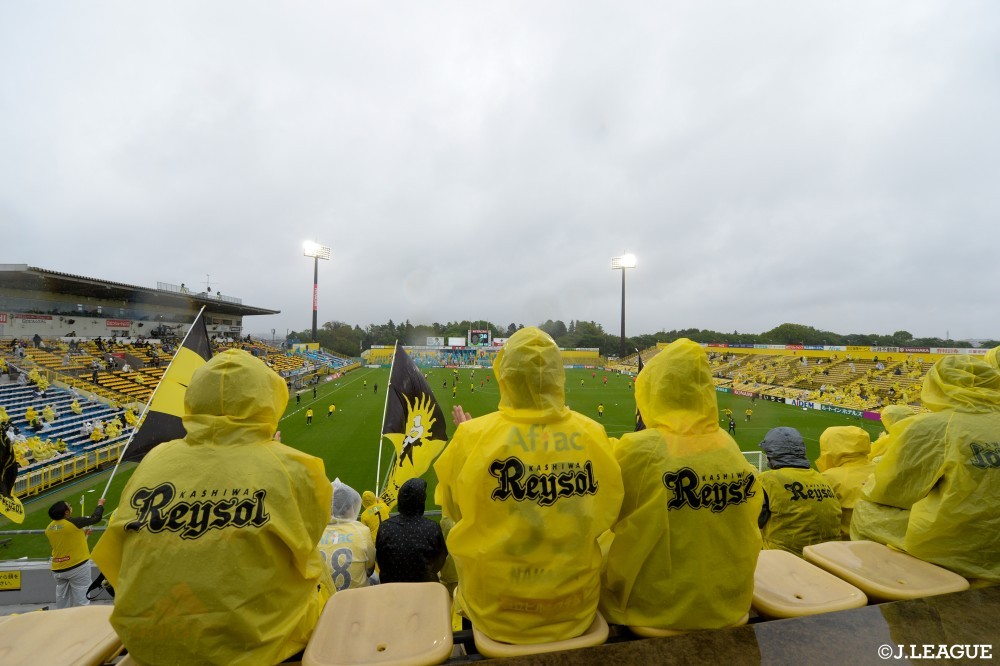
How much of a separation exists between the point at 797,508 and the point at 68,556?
785 cm

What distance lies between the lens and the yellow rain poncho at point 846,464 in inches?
146

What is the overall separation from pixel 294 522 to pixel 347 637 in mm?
558

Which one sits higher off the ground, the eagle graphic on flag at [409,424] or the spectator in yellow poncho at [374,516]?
the eagle graphic on flag at [409,424]

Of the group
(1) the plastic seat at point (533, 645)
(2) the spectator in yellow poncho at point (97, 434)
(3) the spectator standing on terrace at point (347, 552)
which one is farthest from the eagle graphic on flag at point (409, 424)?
(2) the spectator in yellow poncho at point (97, 434)

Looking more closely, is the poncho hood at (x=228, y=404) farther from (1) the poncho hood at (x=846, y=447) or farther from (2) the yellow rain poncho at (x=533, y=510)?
(1) the poncho hood at (x=846, y=447)

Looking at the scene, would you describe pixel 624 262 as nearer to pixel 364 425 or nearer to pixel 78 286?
pixel 364 425

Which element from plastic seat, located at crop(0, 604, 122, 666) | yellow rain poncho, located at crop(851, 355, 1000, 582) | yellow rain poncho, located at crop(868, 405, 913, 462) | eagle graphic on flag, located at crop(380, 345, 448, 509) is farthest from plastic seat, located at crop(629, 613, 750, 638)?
eagle graphic on flag, located at crop(380, 345, 448, 509)

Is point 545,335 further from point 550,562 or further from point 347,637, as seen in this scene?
point 347,637

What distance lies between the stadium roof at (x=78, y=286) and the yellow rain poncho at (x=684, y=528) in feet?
119

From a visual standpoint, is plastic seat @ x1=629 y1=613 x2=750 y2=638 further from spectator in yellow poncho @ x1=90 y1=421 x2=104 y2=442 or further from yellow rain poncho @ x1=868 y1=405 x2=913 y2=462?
Result: spectator in yellow poncho @ x1=90 y1=421 x2=104 y2=442

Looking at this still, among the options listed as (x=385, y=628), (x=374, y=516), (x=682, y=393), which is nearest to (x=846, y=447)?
(x=682, y=393)

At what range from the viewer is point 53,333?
28.6 m

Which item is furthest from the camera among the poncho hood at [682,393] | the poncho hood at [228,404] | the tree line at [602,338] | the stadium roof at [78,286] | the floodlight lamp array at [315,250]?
the tree line at [602,338]

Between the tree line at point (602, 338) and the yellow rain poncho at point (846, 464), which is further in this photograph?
the tree line at point (602, 338)
